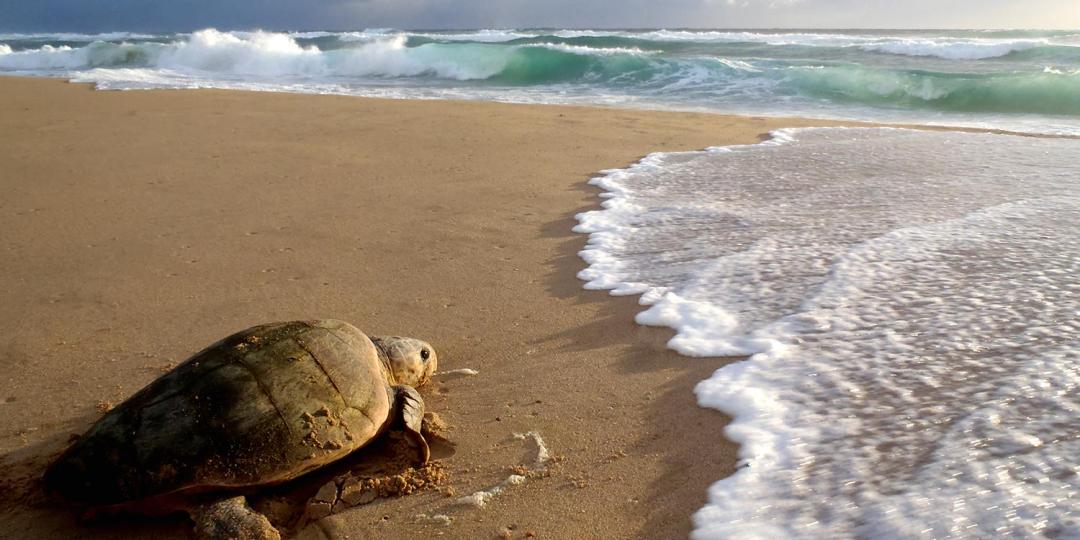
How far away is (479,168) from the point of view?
6316 mm

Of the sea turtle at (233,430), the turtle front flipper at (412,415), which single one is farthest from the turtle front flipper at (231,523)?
the turtle front flipper at (412,415)

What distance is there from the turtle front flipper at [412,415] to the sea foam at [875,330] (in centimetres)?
87

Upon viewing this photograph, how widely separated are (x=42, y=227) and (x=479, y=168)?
10.2ft

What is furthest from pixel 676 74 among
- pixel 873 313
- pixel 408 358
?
pixel 408 358

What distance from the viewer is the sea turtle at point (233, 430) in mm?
1987

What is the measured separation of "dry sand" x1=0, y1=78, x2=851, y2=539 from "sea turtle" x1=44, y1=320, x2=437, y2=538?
0.15 metres

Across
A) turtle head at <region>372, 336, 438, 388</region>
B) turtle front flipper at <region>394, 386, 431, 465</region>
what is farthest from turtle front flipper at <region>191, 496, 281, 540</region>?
turtle head at <region>372, 336, 438, 388</region>

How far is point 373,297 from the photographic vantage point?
3.62 m

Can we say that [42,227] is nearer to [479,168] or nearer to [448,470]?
[479,168]

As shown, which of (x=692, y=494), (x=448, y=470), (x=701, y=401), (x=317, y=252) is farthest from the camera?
(x=317, y=252)

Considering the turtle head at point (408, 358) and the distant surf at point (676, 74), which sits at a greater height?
the distant surf at point (676, 74)

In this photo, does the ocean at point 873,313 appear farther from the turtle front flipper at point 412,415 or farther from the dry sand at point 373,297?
the turtle front flipper at point 412,415

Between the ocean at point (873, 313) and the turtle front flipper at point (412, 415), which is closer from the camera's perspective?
the ocean at point (873, 313)

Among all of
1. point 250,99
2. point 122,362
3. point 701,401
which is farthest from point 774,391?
point 250,99
